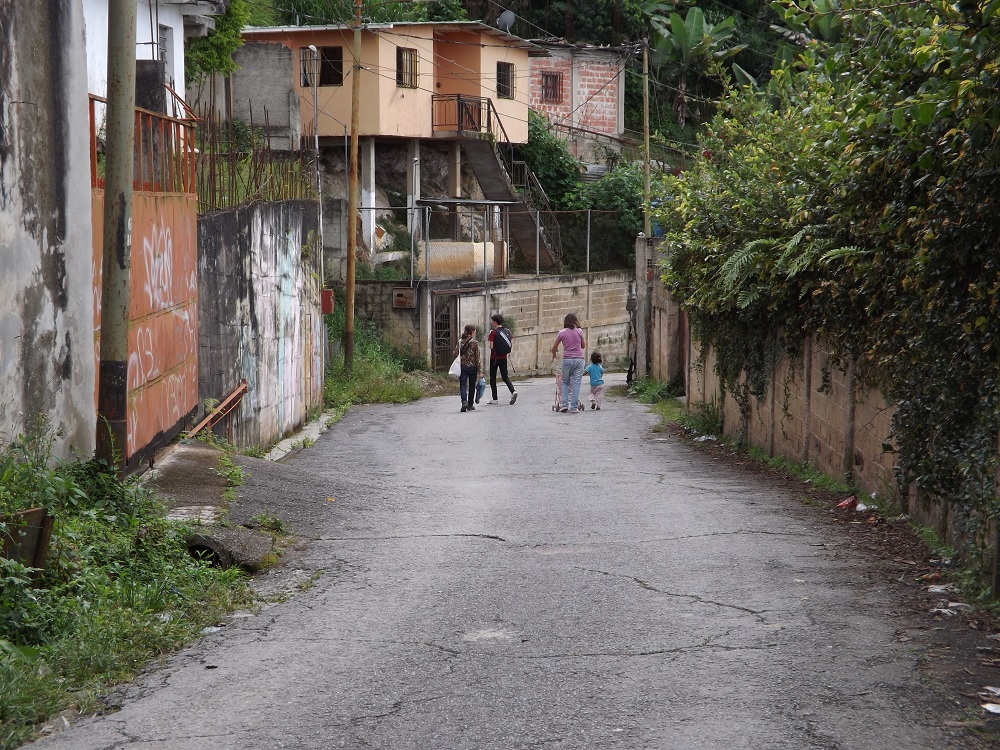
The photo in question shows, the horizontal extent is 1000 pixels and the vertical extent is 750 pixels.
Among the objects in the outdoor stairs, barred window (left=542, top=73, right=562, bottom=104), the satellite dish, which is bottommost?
the outdoor stairs

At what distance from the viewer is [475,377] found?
2236cm

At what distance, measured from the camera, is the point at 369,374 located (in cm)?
2738

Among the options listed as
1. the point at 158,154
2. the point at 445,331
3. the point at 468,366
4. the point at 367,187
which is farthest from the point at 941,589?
the point at 367,187

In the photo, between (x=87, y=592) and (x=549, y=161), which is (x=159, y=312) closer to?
(x=87, y=592)

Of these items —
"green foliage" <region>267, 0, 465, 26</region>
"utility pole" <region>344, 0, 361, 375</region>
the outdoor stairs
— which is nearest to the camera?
"utility pole" <region>344, 0, 361, 375</region>

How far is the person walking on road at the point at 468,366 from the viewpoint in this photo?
2200cm

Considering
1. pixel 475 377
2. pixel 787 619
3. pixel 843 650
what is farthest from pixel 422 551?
pixel 475 377

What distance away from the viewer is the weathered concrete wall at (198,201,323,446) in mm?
13149

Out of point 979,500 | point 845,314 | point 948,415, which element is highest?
point 845,314

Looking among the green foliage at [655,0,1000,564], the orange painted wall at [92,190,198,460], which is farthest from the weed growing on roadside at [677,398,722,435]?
the orange painted wall at [92,190,198,460]

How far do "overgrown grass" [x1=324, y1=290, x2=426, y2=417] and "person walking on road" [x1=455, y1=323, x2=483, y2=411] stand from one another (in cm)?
269

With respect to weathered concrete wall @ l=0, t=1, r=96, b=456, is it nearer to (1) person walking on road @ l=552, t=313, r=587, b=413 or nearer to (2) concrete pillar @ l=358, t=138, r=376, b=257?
(1) person walking on road @ l=552, t=313, r=587, b=413

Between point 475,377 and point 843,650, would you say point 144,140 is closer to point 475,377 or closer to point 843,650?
point 843,650

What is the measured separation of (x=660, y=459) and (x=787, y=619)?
28.5 feet
